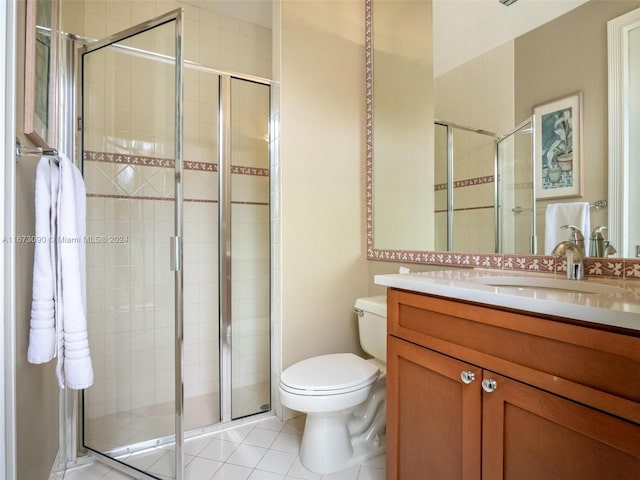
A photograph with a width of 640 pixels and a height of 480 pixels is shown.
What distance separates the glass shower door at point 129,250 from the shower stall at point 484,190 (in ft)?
4.28

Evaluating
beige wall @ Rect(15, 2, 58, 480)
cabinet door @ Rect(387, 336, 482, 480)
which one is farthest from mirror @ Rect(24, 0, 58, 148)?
cabinet door @ Rect(387, 336, 482, 480)

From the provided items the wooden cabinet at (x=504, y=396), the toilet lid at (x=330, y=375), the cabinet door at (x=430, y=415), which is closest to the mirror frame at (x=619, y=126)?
the wooden cabinet at (x=504, y=396)

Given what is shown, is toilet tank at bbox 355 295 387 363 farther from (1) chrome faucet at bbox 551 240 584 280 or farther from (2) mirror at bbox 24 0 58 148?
(2) mirror at bbox 24 0 58 148

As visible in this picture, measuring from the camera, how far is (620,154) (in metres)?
1.10

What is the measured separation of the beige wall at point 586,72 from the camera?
114cm

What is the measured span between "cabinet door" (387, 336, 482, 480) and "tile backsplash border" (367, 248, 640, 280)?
61cm

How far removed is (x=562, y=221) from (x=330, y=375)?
3.70 feet

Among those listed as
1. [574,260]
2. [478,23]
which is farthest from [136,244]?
[478,23]

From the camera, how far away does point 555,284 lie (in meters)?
1.11

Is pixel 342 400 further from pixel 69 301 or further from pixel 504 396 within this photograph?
pixel 69 301

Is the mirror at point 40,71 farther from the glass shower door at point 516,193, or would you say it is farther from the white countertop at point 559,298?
the glass shower door at point 516,193

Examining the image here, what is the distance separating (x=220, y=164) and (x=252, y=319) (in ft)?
3.23

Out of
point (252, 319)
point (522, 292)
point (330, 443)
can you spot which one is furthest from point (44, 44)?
point (330, 443)

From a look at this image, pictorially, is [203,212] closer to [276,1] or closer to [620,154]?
[276,1]
